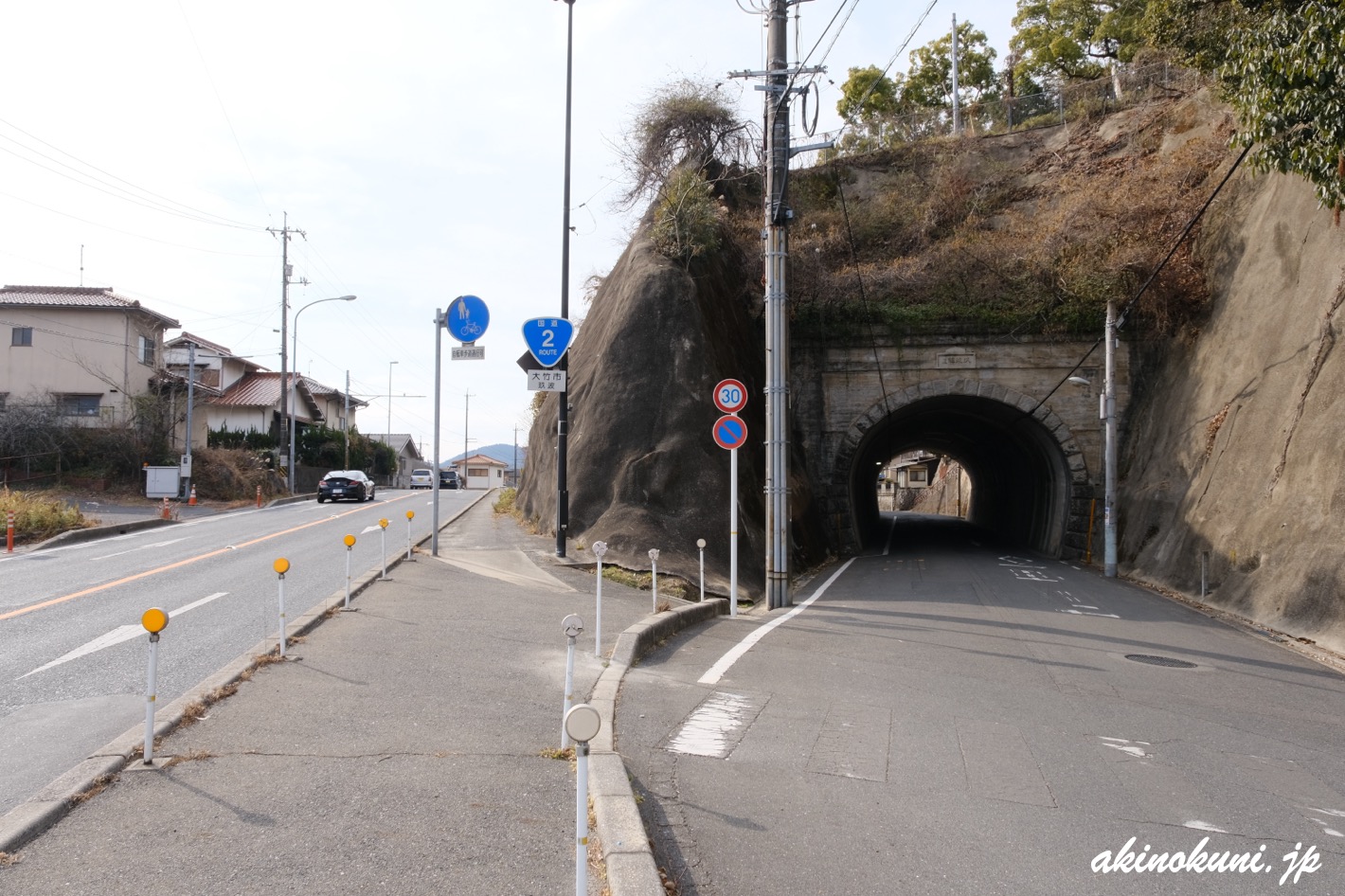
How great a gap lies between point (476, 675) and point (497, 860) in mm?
3454

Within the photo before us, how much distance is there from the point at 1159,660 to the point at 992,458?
90.9ft

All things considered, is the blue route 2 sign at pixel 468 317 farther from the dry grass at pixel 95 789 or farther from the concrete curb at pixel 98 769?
the dry grass at pixel 95 789

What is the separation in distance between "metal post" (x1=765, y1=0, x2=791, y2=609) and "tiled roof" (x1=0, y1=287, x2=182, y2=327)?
31.8m

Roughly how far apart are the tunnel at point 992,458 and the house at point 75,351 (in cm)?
2816

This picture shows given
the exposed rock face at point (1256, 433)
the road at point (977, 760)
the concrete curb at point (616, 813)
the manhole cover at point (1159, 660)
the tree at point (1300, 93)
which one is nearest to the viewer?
the concrete curb at point (616, 813)

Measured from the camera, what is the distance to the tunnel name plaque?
2427 centimetres

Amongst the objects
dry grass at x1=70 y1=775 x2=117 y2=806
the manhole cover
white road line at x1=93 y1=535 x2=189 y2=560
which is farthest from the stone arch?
dry grass at x1=70 y1=775 x2=117 y2=806

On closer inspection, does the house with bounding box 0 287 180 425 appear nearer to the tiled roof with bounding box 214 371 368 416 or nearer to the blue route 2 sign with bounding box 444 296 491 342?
the tiled roof with bounding box 214 371 368 416

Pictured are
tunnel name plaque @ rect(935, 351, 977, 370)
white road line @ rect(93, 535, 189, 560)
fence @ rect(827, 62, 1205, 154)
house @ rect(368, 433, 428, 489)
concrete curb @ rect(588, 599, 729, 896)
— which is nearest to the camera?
concrete curb @ rect(588, 599, 729, 896)

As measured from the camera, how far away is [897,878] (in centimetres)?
400

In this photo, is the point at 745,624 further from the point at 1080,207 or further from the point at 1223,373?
the point at 1080,207

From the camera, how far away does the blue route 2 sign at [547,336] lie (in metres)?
14.5

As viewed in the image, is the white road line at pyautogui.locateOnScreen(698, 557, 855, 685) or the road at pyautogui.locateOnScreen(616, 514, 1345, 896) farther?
the white road line at pyautogui.locateOnScreen(698, 557, 855, 685)

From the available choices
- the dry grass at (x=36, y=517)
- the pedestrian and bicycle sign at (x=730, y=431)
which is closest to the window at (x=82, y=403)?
the dry grass at (x=36, y=517)
